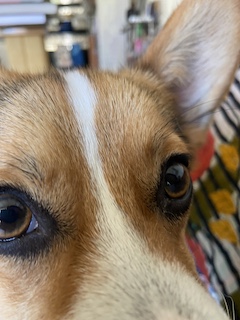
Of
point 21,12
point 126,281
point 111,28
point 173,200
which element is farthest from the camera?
point 111,28

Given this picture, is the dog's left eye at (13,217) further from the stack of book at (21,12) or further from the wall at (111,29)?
the wall at (111,29)

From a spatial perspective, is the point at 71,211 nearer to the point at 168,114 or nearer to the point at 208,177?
the point at 168,114

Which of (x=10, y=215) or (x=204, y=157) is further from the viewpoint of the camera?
(x=204, y=157)

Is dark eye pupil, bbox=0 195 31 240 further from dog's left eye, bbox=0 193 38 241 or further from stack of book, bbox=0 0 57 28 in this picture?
stack of book, bbox=0 0 57 28

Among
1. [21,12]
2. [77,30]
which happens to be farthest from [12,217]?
[77,30]

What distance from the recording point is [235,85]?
189cm

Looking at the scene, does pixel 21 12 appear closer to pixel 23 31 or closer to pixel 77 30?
pixel 23 31

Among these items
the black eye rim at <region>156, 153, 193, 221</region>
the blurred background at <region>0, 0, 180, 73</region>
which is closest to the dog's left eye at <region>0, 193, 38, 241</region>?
the black eye rim at <region>156, 153, 193, 221</region>

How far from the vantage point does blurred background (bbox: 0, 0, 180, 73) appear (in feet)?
11.9

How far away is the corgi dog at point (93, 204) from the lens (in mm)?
948

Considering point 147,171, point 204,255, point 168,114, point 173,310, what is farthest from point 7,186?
point 204,255

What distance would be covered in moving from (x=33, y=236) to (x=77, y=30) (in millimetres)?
5763

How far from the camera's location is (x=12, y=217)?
3.42 feet

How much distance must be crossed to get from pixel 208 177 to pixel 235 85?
40 centimetres
